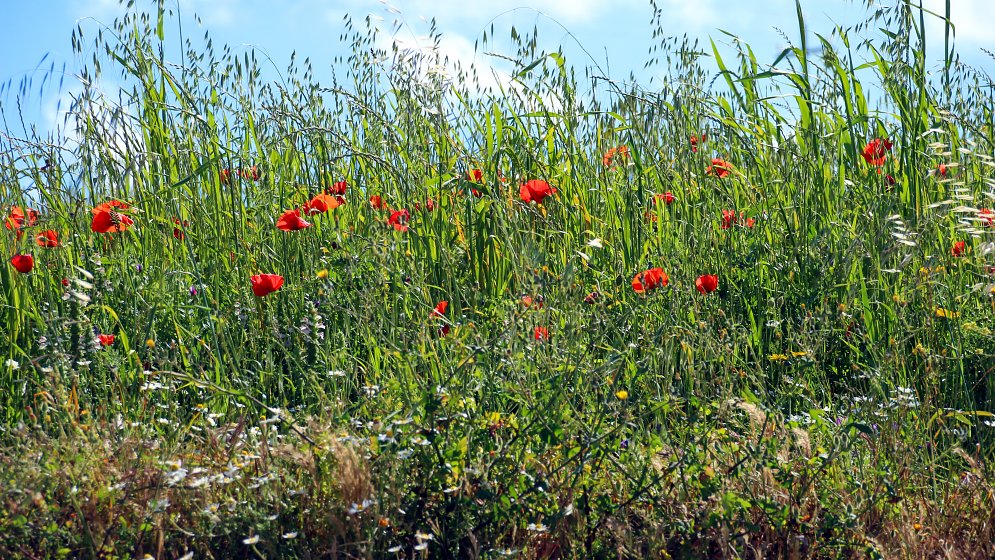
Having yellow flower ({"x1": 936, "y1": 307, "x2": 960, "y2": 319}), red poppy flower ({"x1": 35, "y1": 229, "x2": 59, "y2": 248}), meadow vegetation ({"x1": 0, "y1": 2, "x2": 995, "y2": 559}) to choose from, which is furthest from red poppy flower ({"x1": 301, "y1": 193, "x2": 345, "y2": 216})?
yellow flower ({"x1": 936, "y1": 307, "x2": 960, "y2": 319})

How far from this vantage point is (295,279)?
3.11 meters

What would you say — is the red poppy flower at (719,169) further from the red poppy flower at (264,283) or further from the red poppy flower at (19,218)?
the red poppy flower at (19,218)

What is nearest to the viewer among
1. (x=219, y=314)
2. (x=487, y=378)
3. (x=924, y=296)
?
(x=487, y=378)

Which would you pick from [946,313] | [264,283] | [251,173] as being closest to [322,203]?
[264,283]

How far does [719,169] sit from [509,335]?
1853 mm

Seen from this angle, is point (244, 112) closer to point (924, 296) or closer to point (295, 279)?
point (295, 279)

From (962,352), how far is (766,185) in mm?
1067

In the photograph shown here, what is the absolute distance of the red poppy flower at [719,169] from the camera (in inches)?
126

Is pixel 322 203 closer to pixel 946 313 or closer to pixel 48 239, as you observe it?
pixel 48 239

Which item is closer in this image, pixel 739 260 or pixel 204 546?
pixel 204 546

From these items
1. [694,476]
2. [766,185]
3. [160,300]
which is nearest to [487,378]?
[694,476]

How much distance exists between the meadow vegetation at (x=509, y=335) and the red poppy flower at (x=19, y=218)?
0.17 ft

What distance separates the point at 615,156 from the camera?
3.67 m

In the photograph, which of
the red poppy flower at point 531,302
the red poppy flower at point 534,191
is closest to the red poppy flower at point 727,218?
the red poppy flower at point 534,191
